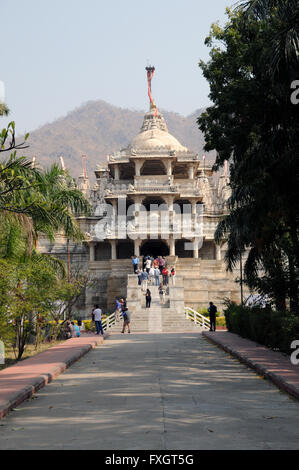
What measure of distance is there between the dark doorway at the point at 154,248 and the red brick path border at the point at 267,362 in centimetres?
3044

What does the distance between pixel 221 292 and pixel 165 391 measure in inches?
1351

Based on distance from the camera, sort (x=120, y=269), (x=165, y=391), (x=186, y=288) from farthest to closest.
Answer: (x=120, y=269) < (x=186, y=288) < (x=165, y=391)

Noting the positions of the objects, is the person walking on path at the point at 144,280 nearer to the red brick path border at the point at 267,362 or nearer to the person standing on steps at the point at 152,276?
the person standing on steps at the point at 152,276

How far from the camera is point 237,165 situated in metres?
16.7

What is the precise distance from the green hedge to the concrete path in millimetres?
2056

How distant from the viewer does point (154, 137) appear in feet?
172

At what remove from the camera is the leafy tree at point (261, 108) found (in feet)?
40.5

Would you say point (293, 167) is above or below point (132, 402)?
above

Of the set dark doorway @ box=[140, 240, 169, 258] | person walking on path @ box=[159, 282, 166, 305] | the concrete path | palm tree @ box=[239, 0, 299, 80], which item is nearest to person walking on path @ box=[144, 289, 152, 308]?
person walking on path @ box=[159, 282, 166, 305]

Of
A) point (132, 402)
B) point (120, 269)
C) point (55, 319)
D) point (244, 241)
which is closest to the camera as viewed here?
point (132, 402)

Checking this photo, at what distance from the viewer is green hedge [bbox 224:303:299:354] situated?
15.9m

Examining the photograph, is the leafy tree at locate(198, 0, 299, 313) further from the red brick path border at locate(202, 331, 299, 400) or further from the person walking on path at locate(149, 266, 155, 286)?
the person walking on path at locate(149, 266, 155, 286)
